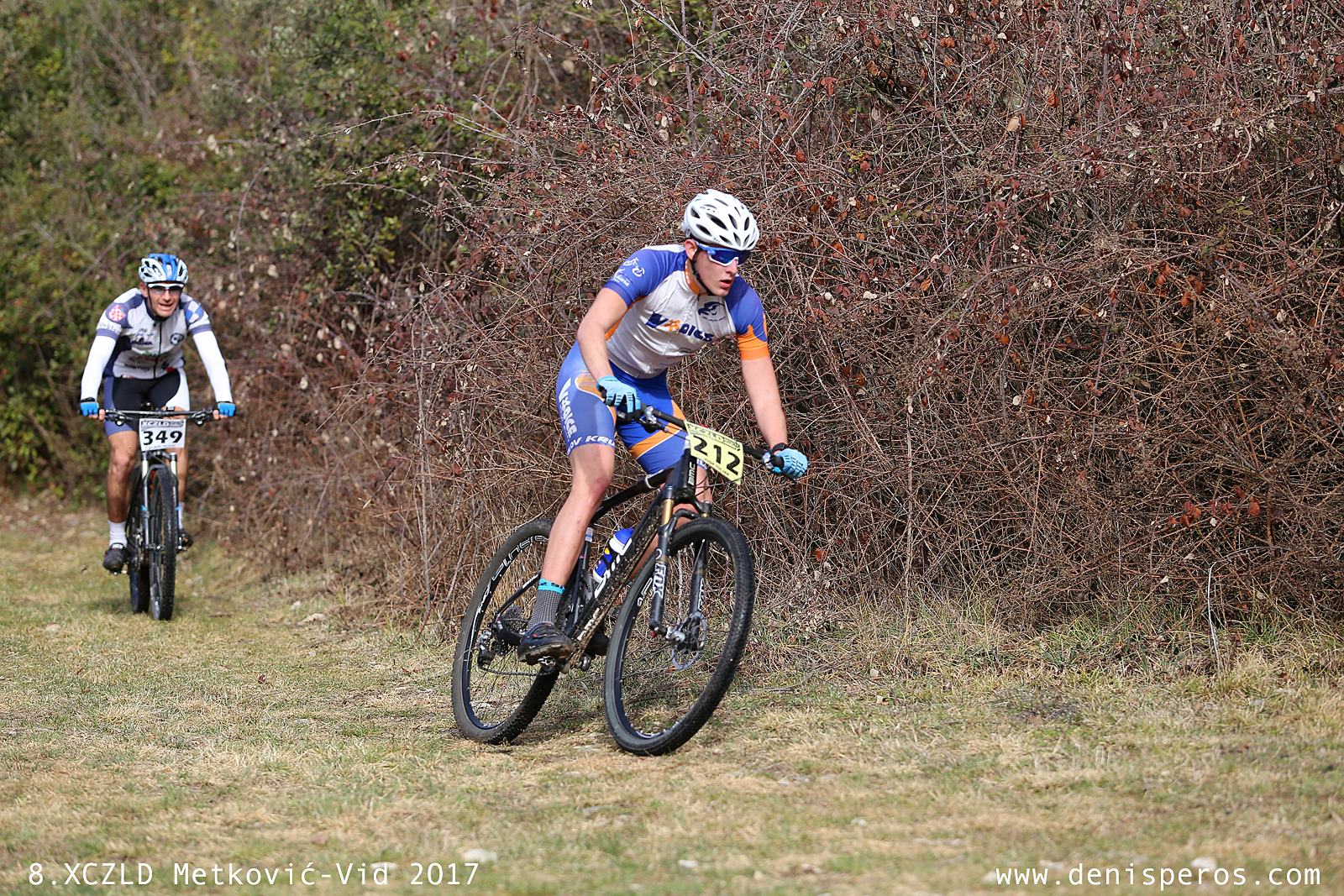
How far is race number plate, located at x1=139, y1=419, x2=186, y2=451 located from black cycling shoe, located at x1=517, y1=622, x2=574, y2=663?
14.6 feet

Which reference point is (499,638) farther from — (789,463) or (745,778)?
(789,463)

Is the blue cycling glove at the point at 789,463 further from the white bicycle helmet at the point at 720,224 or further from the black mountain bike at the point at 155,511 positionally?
the black mountain bike at the point at 155,511

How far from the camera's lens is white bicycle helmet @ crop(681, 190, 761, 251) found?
490cm

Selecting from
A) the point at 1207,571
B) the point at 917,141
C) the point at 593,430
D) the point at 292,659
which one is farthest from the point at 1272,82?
the point at 292,659

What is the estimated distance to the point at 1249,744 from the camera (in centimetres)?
457

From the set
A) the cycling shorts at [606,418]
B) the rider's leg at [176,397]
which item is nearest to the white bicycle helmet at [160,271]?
the rider's leg at [176,397]

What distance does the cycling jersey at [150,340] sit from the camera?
8.27 meters

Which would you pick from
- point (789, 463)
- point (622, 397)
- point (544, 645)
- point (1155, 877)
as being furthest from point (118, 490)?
point (1155, 877)

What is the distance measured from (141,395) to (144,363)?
26 centimetres

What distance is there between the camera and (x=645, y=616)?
5074 millimetres

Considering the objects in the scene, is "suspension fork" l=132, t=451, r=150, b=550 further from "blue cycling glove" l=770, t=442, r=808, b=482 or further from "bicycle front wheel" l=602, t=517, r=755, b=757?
"blue cycling glove" l=770, t=442, r=808, b=482

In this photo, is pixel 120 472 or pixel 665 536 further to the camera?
pixel 120 472

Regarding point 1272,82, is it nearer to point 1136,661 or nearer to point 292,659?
point 1136,661

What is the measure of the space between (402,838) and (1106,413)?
4063mm
